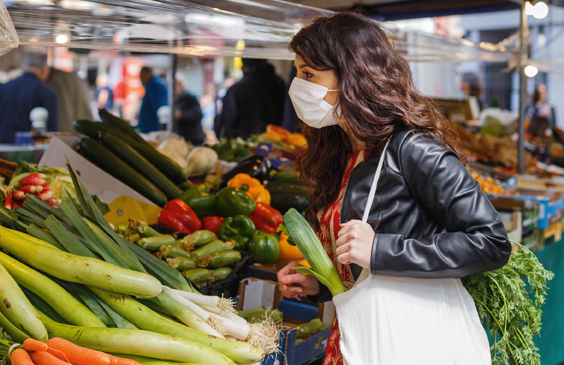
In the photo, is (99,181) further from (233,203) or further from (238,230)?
(238,230)

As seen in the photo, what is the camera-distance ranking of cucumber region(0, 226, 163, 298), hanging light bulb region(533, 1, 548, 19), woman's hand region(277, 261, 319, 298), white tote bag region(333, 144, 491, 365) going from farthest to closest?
hanging light bulb region(533, 1, 548, 19) → woman's hand region(277, 261, 319, 298) → cucumber region(0, 226, 163, 298) → white tote bag region(333, 144, 491, 365)

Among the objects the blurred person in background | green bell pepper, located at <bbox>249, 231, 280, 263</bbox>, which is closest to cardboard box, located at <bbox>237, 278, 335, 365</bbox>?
green bell pepper, located at <bbox>249, 231, 280, 263</bbox>

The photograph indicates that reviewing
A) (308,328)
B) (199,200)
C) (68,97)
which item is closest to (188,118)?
(68,97)

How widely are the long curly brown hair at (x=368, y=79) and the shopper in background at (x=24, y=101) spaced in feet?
20.2

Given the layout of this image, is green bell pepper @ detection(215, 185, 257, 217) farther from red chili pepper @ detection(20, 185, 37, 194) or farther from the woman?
the woman

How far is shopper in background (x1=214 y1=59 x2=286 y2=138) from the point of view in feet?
22.6

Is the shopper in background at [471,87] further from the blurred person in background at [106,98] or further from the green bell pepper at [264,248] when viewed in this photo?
the green bell pepper at [264,248]

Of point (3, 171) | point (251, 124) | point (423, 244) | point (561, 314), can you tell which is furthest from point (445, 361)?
point (251, 124)

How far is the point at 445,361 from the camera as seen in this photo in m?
1.72

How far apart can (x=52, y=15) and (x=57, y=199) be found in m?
0.88

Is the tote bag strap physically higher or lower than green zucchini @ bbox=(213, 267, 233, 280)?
higher

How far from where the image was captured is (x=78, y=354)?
1650 millimetres

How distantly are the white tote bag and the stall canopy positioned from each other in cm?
112

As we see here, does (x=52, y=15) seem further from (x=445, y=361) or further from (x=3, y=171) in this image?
(x=445, y=361)
